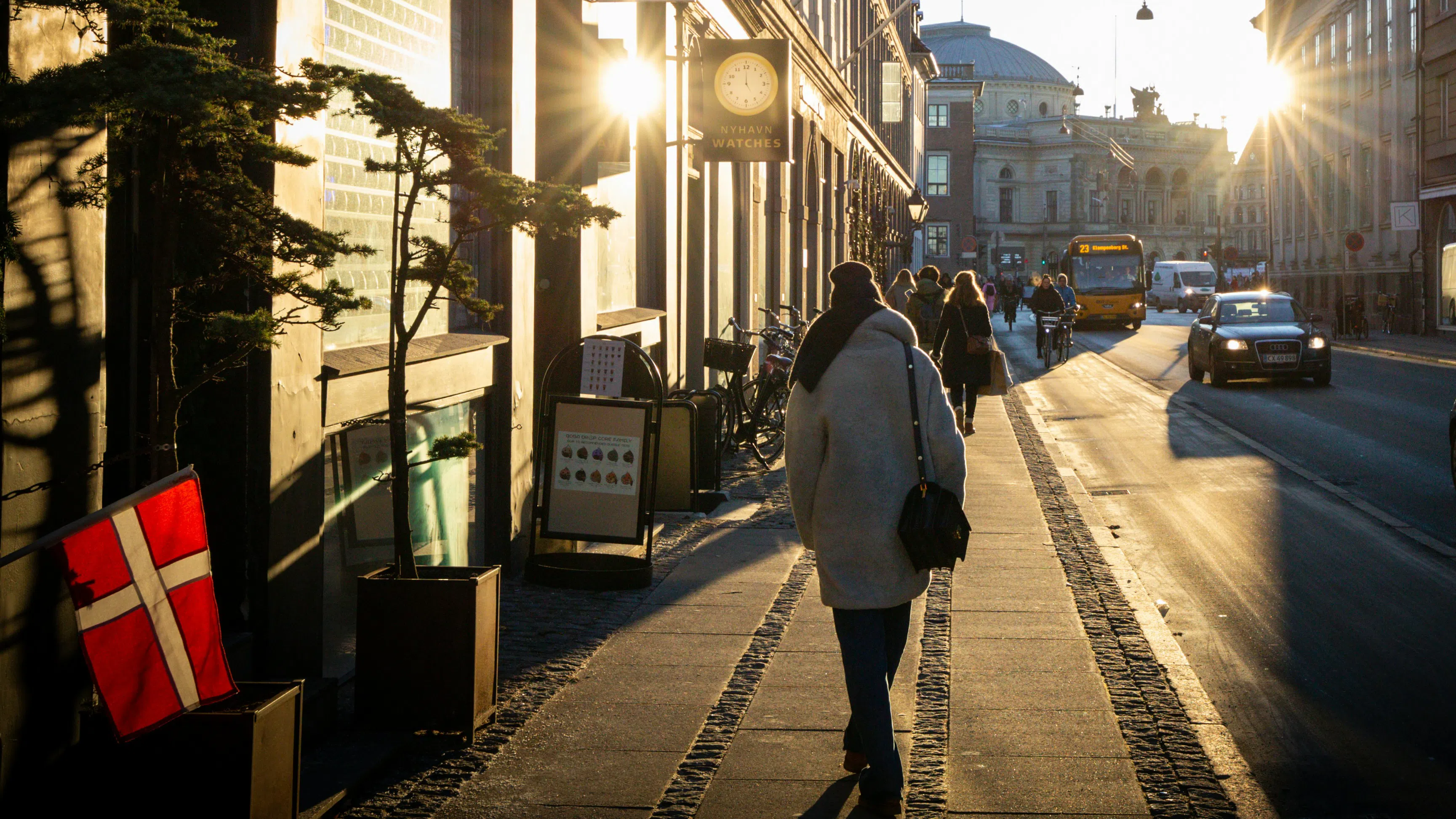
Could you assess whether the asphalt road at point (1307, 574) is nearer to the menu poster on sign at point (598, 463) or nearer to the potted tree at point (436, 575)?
the potted tree at point (436, 575)

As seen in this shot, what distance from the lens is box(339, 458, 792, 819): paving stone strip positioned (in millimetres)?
4891

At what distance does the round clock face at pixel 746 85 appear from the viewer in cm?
1538

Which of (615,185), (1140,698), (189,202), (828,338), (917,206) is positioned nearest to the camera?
(189,202)

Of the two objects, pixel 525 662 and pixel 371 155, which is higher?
pixel 371 155

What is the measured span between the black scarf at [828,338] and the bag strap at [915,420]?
0.21 meters

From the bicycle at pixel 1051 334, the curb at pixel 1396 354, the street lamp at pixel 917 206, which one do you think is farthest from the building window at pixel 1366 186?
the bicycle at pixel 1051 334

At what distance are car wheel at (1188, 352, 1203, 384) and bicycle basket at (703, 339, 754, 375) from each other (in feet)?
46.0

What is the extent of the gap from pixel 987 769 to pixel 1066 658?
1640 mm

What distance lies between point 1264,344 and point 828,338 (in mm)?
20232

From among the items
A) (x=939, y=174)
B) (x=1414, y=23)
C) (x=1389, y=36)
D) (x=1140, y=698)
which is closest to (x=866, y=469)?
(x=1140, y=698)

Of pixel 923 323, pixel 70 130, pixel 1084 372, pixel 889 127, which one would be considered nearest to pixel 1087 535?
pixel 70 130

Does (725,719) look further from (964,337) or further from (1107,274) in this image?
(1107,274)

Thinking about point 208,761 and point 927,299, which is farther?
point 927,299

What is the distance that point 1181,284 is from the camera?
3273 inches
